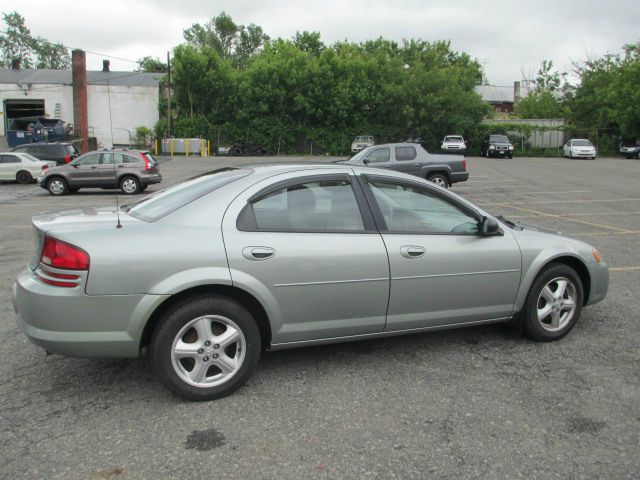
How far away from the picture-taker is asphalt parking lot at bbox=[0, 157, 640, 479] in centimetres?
298

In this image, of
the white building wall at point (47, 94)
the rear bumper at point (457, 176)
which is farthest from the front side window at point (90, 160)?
the white building wall at point (47, 94)

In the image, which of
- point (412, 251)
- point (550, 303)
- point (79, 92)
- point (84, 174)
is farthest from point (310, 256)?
point (79, 92)

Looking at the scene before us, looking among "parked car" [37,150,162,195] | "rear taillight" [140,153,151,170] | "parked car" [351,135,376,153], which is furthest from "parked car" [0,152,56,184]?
→ "parked car" [351,135,376,153]

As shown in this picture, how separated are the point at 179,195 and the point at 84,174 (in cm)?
1604

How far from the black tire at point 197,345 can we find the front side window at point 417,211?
1.27m

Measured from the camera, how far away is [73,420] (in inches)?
134

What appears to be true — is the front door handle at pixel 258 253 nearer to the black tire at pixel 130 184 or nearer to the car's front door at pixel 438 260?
the car's front door at pixel 438 260

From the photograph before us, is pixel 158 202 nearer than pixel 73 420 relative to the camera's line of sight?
No

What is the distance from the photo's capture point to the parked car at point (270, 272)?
3.44 meters

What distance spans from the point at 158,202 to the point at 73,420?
159cm

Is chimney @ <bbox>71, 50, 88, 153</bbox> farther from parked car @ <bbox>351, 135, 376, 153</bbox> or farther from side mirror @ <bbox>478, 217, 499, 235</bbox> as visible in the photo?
side mirror @ <bbox>478, 217, 499, 235</bbox>

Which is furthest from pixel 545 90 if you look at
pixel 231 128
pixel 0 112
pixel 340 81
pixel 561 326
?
pixel 561 326

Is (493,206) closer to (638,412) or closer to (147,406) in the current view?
(638,412)

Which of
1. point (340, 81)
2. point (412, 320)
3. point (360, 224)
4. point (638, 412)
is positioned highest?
point (340, 81)
